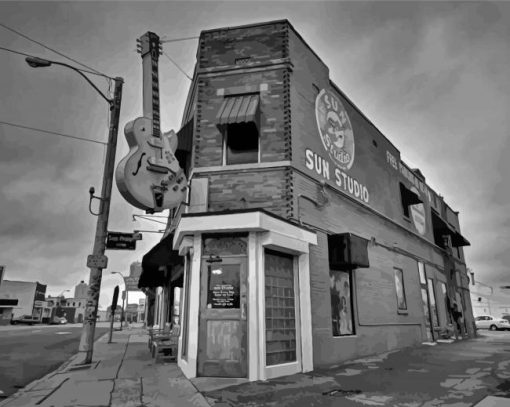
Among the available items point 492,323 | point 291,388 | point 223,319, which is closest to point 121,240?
point 223,319

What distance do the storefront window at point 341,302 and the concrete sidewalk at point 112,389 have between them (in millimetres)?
4758

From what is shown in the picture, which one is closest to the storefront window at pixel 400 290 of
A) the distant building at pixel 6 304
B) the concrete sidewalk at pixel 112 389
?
the concrete sidewalk at pixel 112 389

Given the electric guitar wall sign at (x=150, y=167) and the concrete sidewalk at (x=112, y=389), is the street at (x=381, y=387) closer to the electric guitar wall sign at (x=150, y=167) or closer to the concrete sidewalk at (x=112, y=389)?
the concrete sidewalk at (x=112, y=389)

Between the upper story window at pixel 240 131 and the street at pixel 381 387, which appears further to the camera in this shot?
the upper story window at pixel 240 131

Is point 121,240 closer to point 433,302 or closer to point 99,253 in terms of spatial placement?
point 99,253

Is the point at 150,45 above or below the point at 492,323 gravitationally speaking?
above

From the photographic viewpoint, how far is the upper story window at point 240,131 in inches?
382

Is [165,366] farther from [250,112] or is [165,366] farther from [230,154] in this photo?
[250,112]

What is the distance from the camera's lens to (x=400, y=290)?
1502 centimetres

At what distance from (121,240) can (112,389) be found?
15.2ft

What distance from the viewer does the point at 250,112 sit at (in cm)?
958

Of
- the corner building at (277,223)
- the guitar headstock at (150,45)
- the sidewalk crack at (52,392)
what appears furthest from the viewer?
the guitar headstock at (150,45)

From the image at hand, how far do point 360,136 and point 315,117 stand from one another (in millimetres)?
3814

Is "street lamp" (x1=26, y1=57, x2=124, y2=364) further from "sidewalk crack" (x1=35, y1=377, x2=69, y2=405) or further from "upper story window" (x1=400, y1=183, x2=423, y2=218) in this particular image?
"upper story window" (x1=400, y1=183, x2=423, y2=218)
